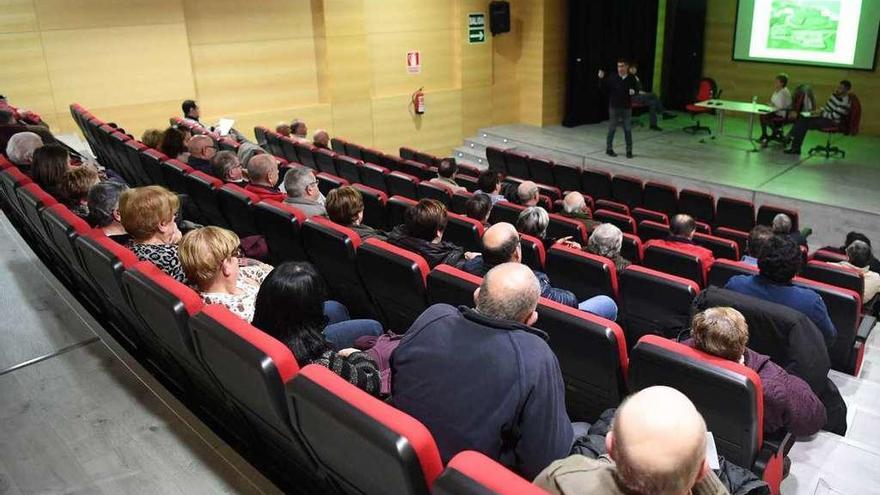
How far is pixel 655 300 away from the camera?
3266 millimetres

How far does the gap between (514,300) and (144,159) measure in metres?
4.31

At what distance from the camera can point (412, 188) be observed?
5.77 m

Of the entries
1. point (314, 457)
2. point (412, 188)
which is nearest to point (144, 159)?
point (412, 188)

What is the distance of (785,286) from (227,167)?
3672mm

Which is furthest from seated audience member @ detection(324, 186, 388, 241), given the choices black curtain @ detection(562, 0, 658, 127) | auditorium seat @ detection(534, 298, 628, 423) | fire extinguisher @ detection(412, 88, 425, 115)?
black curtain @ detection(562, 0, 658, 127)

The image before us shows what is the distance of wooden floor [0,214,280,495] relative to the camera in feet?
6.23

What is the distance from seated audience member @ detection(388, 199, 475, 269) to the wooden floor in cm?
147

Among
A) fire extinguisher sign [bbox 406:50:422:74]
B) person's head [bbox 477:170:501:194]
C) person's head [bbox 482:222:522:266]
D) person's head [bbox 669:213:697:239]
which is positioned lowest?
person's head [bbox 669:213:697:239]

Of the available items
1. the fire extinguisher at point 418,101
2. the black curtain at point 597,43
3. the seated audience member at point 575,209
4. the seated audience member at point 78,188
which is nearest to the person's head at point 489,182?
the seated audience member at point 575,209

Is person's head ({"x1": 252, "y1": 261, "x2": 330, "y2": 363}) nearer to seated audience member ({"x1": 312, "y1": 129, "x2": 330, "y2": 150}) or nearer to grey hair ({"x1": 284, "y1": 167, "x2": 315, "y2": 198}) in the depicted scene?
grey hair ({"x1": 284, "y1": 167, "x2": 315, "y2": 198})

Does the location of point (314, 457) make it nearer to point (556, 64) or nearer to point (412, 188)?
point (412, 188)

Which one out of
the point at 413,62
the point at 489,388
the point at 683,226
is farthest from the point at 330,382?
the point at 413,62

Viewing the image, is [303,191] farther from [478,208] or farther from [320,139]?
[320,139]

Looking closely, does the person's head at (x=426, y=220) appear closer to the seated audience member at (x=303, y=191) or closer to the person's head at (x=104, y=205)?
the seated audience member at (x=303, y=191)
